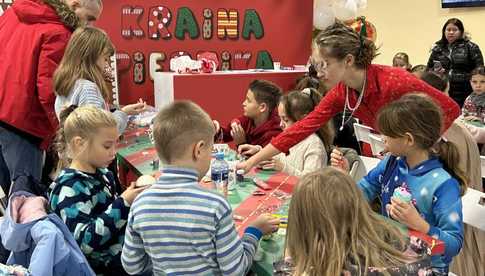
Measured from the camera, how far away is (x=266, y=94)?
11.4 feet

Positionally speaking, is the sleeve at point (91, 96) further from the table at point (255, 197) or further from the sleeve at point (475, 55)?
the sleeve at point (475, 55)

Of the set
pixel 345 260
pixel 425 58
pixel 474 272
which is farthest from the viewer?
pixel 425 58

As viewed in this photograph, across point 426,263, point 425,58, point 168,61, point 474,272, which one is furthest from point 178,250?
point 425,58

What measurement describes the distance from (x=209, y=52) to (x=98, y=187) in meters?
3.60

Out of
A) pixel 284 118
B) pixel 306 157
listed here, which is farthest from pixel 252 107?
pixel 306 157

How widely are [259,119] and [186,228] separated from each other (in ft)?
7.07

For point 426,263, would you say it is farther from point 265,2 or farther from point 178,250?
point 265,2

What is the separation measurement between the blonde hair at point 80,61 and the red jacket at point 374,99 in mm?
1056

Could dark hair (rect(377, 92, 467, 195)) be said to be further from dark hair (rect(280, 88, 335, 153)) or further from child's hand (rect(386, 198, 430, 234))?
dark hair (rect(280, 88, 335, 153))

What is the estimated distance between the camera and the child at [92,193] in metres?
1.77

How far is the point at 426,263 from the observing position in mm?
1348

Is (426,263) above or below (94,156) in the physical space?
below

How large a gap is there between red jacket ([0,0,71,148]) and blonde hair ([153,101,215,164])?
4.97 feet

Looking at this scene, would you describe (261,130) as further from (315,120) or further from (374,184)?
(374,184)
